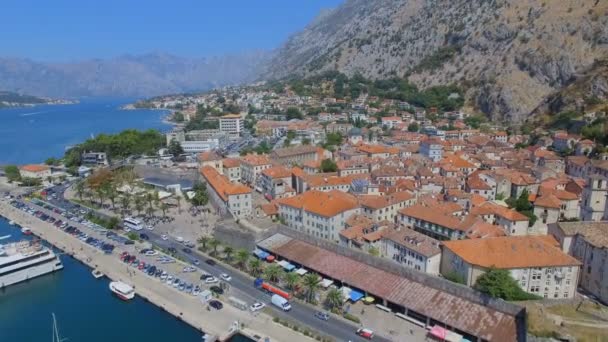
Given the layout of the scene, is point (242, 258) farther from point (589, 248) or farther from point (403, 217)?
point (589, 248)

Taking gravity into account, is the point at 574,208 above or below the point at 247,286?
above

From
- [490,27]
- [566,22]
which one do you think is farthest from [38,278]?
[490,27]

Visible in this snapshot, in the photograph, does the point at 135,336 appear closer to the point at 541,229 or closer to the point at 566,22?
the point at 541,229

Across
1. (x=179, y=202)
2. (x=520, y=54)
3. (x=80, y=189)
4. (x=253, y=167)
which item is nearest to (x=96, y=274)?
(x=179, y=202)

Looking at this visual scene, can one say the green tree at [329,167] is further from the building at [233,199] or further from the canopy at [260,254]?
the canopy at [260,254]

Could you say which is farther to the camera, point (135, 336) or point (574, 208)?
point (574, 208)

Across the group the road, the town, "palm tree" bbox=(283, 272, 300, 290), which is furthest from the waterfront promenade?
the town

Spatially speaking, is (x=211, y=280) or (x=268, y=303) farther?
(x=211, y=280)
